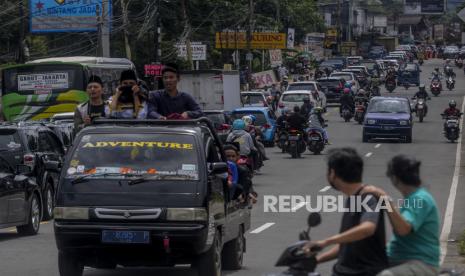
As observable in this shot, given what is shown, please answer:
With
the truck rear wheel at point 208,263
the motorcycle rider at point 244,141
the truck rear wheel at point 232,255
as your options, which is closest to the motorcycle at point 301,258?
the truck rear wheel at point 208,263

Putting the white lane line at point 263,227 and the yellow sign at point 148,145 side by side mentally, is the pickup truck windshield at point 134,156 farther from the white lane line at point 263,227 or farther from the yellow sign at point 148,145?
the white lane line at point 263,227

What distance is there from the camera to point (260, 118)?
3931 centimetres

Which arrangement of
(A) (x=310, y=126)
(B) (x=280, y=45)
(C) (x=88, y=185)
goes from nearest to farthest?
(C) (x=88, y=185), (A) (x=310, y=126), (B) (x=280, y=45)

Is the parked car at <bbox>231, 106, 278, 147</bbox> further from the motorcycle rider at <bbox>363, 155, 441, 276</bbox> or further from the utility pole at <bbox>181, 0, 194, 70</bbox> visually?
the motorcycle rider at <bbox>363, 155, 441, 276</bbox>

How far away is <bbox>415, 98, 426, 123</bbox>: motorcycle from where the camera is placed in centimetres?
5228

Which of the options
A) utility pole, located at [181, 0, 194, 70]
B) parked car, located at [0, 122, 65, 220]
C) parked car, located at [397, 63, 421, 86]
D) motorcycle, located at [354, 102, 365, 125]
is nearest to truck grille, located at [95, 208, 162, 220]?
parked car, located at [0, 122, 65, 220]

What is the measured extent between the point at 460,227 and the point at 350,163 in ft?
38.0

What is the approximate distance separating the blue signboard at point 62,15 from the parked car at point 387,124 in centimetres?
1881

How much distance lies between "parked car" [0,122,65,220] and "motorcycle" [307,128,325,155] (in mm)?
15232

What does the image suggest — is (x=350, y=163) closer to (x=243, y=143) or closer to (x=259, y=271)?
(x=259, y=271)

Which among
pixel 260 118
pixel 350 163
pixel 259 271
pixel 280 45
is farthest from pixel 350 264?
pixel 280 45

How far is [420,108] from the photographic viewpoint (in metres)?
52.5

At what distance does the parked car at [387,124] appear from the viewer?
Answer: 4191 cm

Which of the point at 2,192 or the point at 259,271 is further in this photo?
the point at 2,192
